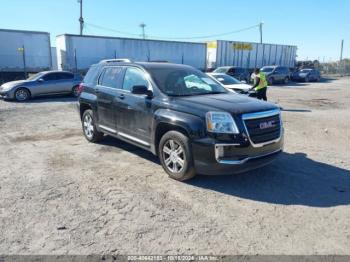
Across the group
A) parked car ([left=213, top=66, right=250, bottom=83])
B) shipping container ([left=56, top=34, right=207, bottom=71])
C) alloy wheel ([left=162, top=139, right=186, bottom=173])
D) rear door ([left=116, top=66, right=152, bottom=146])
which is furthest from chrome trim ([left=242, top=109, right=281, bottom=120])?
parked car ([left=213, top=66, right=250, bottom=83])

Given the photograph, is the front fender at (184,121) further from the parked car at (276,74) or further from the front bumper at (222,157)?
the parked car at (276,74)

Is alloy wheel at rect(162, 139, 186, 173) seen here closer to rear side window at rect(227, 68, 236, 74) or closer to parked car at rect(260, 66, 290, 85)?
rear side window at rect(227, 68, 236, 74)

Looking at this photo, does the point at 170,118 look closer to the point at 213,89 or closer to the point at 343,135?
the point at 213,89

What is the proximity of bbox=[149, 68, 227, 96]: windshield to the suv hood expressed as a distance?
0.32 meters

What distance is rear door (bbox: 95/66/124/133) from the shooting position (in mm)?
6339

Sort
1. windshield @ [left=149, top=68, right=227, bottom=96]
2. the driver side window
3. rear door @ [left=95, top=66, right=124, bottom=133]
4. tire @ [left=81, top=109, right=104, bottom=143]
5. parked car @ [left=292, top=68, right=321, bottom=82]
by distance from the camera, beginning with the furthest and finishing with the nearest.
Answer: parked car @ [left=292, top=68, right=321, bottom=82] → the driver side window → tire @ [left=81, top=109, right=104, bottom=143] → rear door @ [left=95, top=66, right=124, bottom=133] → windshield @ [left=149, top=68, right=227, bottom=96]

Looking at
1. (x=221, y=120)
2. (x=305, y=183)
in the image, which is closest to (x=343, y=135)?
(x=305, y=183)

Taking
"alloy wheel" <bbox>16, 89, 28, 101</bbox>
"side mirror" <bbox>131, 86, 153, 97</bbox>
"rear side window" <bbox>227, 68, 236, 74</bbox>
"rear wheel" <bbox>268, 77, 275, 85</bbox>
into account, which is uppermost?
"rear side window" <bbox>227, 68, 236, 74</bbox>

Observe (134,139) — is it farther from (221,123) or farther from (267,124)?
(267,124)

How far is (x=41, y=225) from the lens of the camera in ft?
12.3

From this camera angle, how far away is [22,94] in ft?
50.5

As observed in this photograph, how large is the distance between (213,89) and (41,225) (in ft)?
12.0

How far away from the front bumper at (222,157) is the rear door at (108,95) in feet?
7.52

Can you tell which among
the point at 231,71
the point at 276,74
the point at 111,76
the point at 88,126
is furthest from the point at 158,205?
the point at 276,74
